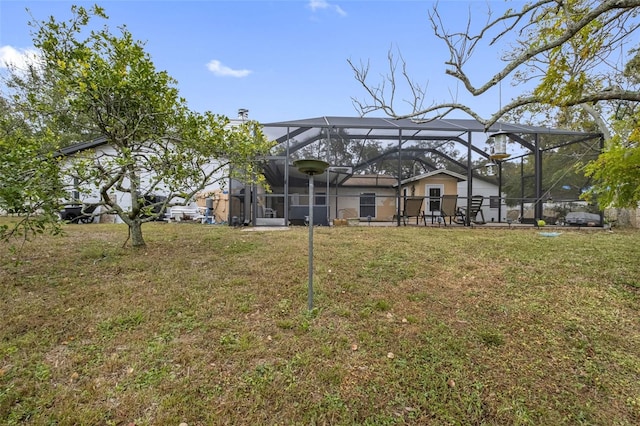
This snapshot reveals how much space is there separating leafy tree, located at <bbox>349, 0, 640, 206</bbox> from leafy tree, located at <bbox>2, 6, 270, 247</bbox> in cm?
316

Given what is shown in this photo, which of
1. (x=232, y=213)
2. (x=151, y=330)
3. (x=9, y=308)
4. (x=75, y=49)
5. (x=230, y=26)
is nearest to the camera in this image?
(x=151, y=330)

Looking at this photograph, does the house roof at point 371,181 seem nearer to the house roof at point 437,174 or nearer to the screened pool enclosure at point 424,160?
the screened pool enclosure at point 424,160

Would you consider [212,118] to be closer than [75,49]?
No

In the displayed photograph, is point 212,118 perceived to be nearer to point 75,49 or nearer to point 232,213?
point 75,49

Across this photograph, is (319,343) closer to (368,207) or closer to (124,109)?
(124,109)

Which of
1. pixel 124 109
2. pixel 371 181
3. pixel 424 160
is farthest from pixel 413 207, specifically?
pixel 124 109

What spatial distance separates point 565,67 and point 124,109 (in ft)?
22.2

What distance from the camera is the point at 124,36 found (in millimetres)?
4348

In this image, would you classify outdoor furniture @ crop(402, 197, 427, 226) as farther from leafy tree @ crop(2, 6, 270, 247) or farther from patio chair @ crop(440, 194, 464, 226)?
leafy tree @ crop(2, 6, 270, 247)

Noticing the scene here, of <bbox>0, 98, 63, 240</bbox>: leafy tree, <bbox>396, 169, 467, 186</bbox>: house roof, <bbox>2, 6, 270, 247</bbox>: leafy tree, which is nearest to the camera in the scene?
<bbox>0, 98, 63, 240</bbox>: leafy tree

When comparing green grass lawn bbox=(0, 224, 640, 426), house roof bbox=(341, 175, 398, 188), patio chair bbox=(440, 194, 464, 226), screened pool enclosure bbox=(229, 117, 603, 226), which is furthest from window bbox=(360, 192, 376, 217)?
green grass lawn bbox=(0, 224, 640, 426)

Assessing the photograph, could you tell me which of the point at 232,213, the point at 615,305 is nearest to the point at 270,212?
the point at 232,213

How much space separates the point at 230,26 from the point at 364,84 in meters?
6.23

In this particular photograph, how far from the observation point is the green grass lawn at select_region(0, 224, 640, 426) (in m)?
1.87
